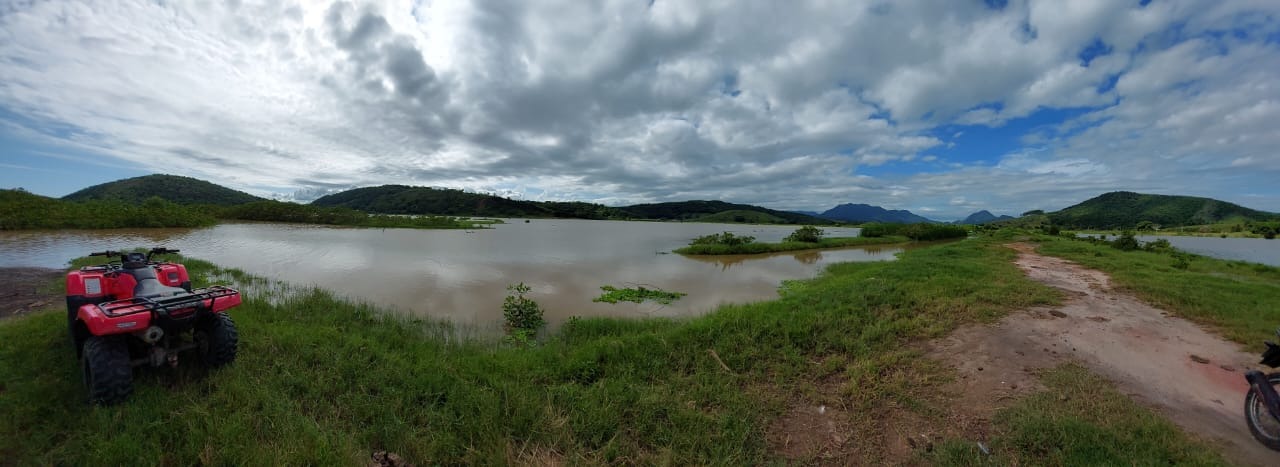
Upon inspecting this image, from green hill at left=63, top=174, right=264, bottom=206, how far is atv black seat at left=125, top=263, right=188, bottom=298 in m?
87.9

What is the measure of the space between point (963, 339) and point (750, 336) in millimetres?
3444

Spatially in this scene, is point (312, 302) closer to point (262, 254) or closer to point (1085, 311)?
point (262, 254)

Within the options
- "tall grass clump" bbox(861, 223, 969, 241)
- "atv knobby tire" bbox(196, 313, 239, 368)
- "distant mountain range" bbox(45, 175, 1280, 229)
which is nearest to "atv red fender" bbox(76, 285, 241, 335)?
"atv knobby tire" bbox(196, 313, 239, 368)

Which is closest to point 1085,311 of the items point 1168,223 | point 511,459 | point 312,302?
point 511,459

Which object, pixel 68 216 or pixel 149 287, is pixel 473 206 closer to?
pixel 68 216

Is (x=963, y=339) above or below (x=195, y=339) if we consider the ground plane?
below

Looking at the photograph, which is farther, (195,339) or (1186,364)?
(1186,364)

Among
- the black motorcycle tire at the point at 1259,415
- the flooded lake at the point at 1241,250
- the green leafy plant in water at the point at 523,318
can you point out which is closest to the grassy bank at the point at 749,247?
the green leafy plant in water at the point at 523,318

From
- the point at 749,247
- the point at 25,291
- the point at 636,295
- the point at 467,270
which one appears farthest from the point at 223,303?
the point at 749,247

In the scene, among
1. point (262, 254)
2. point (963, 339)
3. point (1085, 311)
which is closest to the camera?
point (963, 339)

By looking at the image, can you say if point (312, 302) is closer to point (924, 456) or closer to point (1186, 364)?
point (924, 456)

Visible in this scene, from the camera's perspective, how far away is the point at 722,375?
5.34 metres

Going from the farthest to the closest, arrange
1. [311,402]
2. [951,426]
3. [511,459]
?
[311,402] < [951,426] < [511,459]

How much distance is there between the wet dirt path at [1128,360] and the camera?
4.10 m
